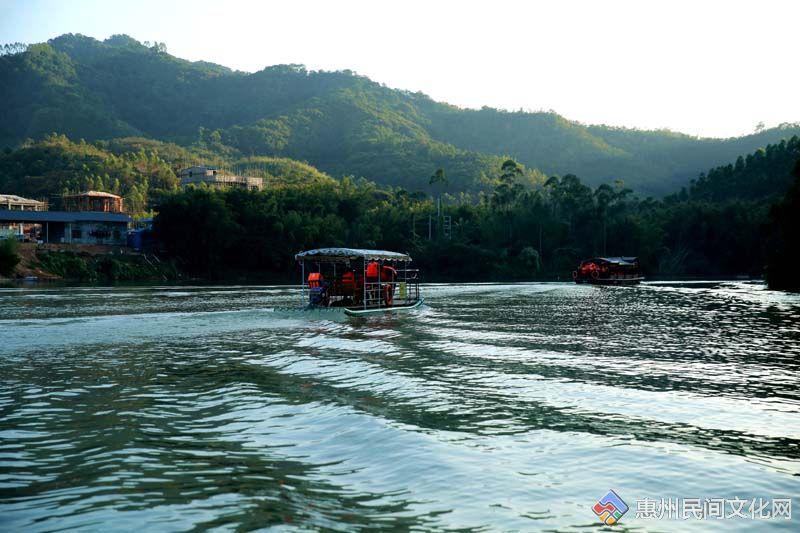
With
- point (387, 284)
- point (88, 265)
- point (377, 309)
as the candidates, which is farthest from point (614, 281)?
point (88, 265)

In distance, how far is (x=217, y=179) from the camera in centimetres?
14375

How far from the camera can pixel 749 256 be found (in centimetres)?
10181

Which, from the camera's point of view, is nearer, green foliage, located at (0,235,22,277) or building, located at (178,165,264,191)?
green foliage, located at (0,235,22,277)

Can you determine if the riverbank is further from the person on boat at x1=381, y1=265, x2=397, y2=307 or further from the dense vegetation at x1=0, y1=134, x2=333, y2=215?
the person on boat at x1=381, y1=265, x2=397, y2=307

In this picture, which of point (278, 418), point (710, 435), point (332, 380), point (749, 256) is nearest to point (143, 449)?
point (278, 418)

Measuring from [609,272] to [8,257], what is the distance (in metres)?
65.5

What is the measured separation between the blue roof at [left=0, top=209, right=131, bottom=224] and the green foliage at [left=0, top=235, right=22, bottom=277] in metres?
14.4

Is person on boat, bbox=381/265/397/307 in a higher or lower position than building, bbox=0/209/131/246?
lower

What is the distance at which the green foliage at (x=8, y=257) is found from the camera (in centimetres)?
7210

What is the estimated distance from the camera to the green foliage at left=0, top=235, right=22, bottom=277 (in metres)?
72.1

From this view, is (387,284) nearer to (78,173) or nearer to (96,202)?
(96,202)

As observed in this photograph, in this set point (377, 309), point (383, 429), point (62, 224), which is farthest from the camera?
point (62, 224)

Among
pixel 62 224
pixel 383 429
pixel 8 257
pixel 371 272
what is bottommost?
pixel 383 429

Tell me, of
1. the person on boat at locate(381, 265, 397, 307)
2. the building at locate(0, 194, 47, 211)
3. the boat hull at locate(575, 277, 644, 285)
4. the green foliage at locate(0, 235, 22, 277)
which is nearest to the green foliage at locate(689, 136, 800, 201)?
the boat hull at locate(575, 277, 644, 285)
